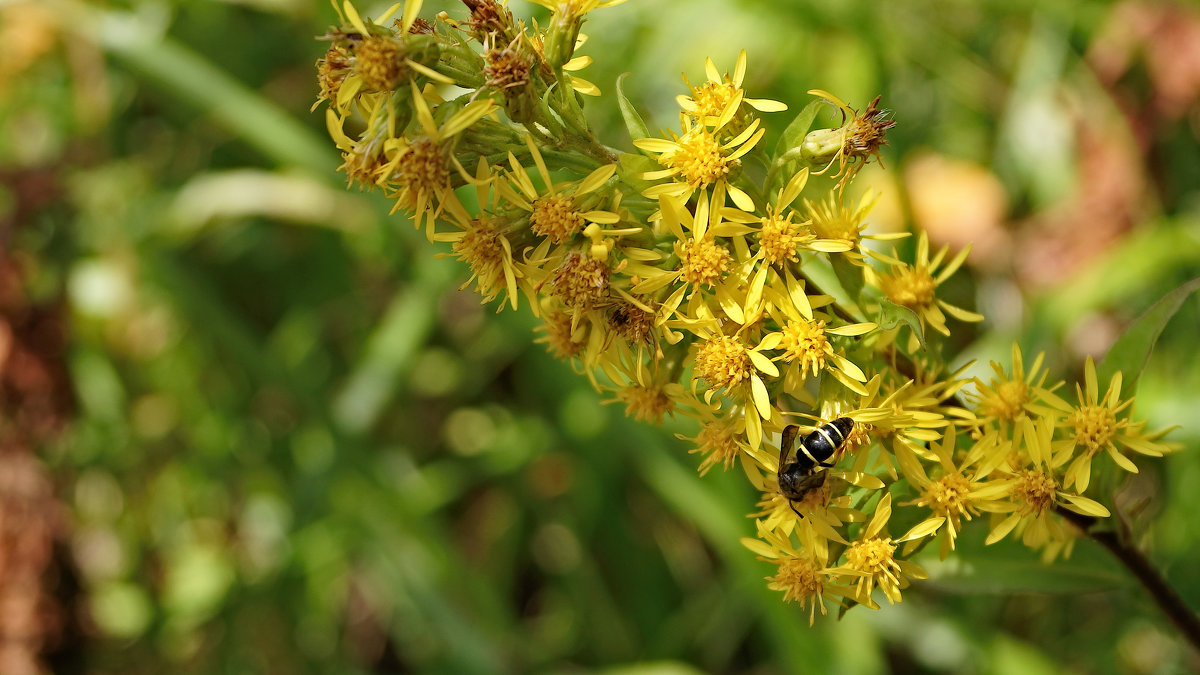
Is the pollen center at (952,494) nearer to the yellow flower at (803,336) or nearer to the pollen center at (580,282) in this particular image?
the yellow flower at (803,336)

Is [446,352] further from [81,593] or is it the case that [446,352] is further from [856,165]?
[856,165]

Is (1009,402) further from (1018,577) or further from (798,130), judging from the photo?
(798,130)

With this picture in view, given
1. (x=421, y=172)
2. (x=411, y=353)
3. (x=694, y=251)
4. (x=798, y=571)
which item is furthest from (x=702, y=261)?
(x=411, y=353)

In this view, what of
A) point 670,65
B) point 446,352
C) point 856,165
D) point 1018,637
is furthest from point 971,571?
point 446,352

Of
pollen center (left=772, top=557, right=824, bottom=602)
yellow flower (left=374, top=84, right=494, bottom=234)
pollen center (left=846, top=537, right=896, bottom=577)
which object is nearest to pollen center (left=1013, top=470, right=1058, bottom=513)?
pollen center (left=846, top=537, right=896, bottom=577)

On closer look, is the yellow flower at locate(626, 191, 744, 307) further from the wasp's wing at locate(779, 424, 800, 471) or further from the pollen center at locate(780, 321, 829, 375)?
the wasp's wing at locate(779, 424, 800, 471)
